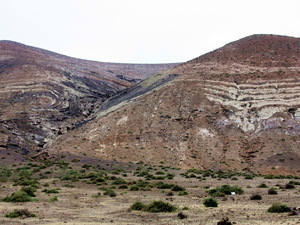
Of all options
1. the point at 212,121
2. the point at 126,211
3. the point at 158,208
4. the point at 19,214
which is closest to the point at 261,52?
the point at 212,121

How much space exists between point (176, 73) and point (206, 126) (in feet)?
78.2

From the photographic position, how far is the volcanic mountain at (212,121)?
48.2 metres

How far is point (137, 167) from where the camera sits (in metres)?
43.6

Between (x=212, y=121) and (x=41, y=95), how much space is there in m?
41.3

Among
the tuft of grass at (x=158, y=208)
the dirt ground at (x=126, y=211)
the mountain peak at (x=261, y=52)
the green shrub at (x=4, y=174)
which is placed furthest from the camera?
the mountain peak at (x=261, y=52)

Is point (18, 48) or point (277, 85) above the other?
point (18, 48)

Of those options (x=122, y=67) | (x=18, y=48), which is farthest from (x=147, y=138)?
(x=122, y=67)

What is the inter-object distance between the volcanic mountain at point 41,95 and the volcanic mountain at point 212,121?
19.8 ft

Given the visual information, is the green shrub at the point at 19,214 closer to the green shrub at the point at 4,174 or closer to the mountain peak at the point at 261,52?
the green shrub at the point at 4,174

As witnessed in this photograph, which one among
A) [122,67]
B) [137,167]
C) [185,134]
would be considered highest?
[122,67]

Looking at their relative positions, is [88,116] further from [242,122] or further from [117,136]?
[242,122]

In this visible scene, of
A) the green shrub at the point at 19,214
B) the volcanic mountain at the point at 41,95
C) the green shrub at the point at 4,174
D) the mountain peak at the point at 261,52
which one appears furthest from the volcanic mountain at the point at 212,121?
the green shrub at the point at 19,214

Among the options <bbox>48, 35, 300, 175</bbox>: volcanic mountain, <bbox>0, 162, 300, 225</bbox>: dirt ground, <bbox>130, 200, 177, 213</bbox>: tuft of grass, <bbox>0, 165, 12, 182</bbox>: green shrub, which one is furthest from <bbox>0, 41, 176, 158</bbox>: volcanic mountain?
<bbox>130, 200, 177, 213</bbox>: tuft of grass

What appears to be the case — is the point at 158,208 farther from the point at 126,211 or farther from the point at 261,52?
the point at 261,52
